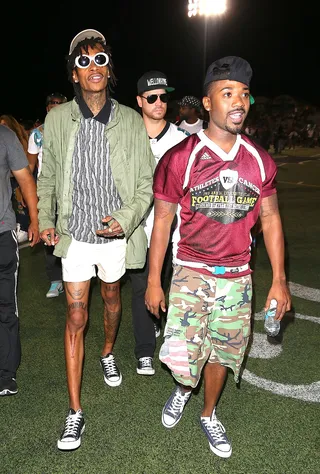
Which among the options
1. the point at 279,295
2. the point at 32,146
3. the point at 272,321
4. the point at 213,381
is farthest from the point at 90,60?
the point at 32,146

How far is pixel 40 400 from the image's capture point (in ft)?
13.0

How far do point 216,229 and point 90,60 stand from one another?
4.87 ft

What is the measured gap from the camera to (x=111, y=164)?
3.56 meters

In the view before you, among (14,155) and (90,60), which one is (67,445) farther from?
(90,60)

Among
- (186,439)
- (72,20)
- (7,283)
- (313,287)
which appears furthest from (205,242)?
(72,20)

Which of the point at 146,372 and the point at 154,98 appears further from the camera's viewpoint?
→ the point at 154,98

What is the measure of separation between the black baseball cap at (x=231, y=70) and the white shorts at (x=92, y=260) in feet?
4.52

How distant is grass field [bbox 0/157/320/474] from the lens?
323 cm

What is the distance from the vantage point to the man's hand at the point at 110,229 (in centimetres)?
341

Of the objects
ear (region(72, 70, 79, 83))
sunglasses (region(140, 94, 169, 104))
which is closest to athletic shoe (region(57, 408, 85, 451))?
ear (region(72, 70, 79, 83))

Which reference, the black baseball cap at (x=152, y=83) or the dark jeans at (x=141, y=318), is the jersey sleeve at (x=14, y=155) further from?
the black baseball cap at (x=152, y=83)

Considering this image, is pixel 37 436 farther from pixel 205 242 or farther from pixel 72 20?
pixel 72 20

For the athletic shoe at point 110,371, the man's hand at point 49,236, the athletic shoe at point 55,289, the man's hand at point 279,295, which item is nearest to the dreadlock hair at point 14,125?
the athletic shoe at point 55,289

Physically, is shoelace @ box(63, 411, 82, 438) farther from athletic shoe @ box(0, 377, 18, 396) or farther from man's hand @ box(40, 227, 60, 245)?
man's hand @ box(40, 227, 60, 245)
